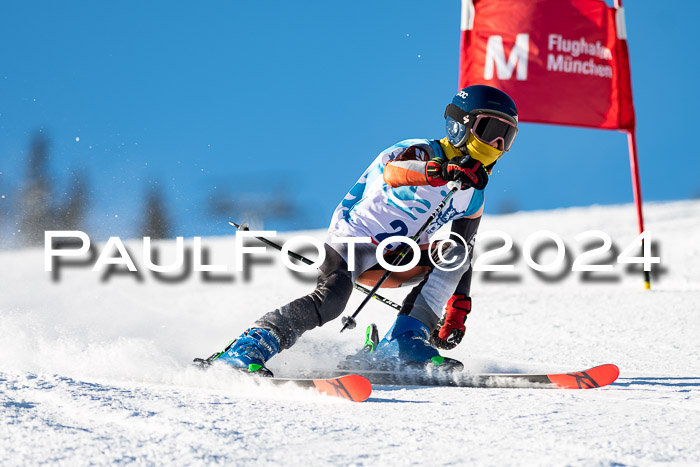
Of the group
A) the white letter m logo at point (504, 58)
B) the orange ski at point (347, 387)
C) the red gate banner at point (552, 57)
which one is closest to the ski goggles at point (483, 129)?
the orange ski at point (347, 387)

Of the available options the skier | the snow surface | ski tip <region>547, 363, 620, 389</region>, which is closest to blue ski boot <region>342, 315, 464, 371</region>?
the skier

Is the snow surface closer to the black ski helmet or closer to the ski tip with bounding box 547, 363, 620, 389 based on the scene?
the ski tip with bounding box 547, 363, 620, 389

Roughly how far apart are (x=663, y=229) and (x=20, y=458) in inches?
469

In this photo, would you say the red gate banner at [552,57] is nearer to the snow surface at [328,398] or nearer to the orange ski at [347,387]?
the snow surface at [328,398]

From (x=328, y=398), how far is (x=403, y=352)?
0.97 metres

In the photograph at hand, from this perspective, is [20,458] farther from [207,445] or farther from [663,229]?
[663,229]

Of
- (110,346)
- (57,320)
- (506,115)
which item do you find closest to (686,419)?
(506,115)

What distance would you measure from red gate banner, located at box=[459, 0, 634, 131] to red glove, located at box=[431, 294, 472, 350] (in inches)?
227

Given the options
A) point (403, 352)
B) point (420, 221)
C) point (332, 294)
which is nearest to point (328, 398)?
point (332, 294)

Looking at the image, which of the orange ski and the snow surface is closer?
the snow surface

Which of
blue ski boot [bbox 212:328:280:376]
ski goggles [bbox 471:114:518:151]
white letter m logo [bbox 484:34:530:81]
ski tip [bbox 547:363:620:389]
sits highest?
white letter m logo [bbox 484:34:530:81]

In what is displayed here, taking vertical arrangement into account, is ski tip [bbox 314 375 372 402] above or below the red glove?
below

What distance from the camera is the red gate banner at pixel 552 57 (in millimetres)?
8805

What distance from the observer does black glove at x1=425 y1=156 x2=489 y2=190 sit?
303 cm
